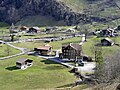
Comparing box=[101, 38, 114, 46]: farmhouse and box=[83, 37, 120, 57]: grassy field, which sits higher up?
box=[101, 38, 114, 46]: farmhouse

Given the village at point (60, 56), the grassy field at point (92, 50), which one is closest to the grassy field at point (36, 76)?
the village at point (60, 56)

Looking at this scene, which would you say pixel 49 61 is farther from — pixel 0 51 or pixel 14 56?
pixel 0 51

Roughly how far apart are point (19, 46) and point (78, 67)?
165 ft

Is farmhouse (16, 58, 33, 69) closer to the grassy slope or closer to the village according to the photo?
the village

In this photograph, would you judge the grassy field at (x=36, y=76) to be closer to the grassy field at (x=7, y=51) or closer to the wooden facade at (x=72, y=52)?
the wooden facade at (x=72, y=52)

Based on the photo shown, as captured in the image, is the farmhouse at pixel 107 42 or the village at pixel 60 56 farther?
the farmhouse at pixel 107 42

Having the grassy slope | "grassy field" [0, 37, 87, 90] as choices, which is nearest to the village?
"grassy field" [0, 37, 87, 90]

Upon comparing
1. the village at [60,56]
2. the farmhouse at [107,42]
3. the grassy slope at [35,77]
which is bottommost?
the grassy slope at [35,77]

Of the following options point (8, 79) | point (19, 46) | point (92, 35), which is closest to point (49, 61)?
point (8, 79)

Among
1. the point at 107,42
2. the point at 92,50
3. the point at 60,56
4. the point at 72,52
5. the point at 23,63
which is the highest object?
the point at 72,52

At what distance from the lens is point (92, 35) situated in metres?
189

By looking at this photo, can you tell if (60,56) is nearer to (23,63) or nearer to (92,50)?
(92,50)

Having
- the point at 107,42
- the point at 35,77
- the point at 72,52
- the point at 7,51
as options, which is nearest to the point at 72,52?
the point at 72,52

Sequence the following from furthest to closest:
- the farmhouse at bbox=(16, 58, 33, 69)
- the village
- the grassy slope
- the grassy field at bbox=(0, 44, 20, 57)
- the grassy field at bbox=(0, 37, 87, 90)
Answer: the grassy field at bbox=(0, 44, 20, 57), the farmhouse at bbox=(16, 58, 33, 69), the village, the grassy slope, the grassy field at bbox=(0, 37, 87, 90)
